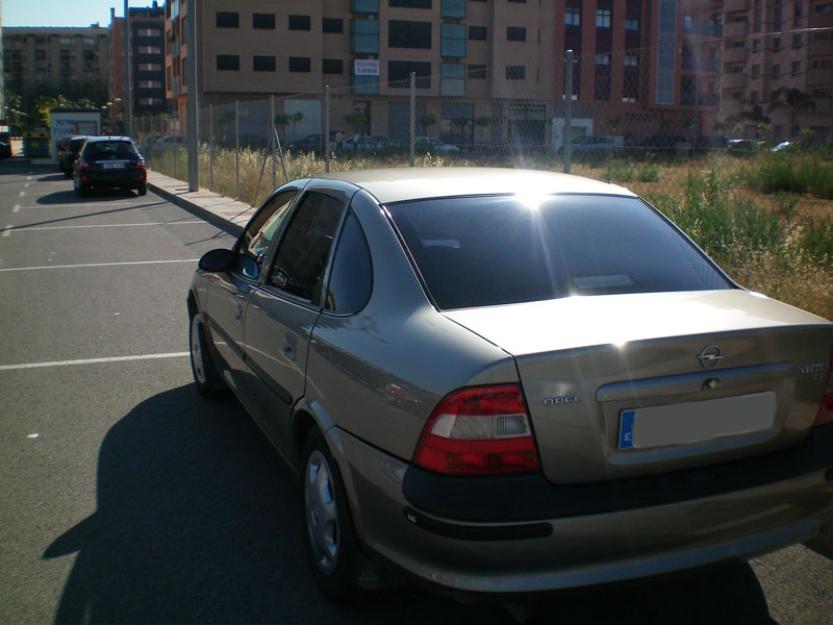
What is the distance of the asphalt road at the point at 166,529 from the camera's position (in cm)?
335

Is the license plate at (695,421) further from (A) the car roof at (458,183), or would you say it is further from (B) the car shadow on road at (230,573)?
(A) the car roof at (458,183)

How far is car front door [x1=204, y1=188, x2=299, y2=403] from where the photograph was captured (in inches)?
185

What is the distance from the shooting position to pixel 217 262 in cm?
513

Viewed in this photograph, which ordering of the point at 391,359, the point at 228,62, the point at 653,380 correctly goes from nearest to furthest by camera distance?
the point at 653,380 < the point at 391,359 < the point at 228,62

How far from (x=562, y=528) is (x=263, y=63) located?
73127mm

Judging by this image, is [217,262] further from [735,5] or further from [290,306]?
[735,5]

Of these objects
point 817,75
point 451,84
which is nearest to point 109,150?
point 451,84

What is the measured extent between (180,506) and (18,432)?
1672mm

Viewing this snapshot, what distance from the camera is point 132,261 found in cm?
1320

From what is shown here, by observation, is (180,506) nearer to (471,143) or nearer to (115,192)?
(471,143)

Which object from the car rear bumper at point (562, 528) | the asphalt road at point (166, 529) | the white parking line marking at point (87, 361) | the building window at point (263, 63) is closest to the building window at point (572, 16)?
the building window at point (263, 63)

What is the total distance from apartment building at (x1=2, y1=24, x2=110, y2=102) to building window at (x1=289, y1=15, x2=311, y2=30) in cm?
11550

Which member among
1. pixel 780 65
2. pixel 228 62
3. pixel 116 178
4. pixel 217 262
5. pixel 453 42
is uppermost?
pixel 453 42

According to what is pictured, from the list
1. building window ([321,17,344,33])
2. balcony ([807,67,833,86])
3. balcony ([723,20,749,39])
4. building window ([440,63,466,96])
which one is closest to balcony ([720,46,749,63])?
balcony ([723,20,749,39])
